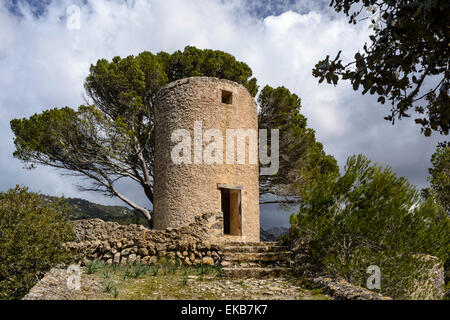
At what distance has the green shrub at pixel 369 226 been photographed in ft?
20.8

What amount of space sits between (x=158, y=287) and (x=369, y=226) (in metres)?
3.85

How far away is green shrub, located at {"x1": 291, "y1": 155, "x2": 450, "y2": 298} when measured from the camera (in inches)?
250

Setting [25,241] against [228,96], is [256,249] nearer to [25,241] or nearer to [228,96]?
[25,241]

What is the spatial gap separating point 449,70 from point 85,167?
43.6 ft

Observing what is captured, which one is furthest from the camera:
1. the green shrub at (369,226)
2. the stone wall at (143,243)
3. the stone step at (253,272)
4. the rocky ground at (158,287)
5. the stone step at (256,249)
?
the stone wall at (143,243)

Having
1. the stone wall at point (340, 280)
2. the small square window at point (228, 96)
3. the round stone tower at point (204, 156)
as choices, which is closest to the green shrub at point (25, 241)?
the round stone tower at point (204, 156)

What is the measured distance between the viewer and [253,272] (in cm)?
699

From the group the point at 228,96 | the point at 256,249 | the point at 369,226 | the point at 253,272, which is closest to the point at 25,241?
the point at 253,272

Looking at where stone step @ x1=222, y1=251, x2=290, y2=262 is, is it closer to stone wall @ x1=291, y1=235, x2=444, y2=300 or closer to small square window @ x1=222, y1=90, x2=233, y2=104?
stone wall @ x1=291, y1=235, x2=444, y2=300

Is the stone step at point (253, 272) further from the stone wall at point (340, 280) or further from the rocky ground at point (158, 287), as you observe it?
the stone wall at point (340, 280)

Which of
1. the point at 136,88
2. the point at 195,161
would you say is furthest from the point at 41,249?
the point at 136,88

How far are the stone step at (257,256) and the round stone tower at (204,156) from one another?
6.67 feet

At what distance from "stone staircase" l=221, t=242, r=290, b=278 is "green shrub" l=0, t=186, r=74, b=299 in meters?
3.21
